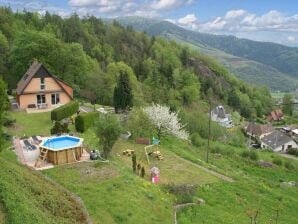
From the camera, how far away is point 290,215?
23672mm

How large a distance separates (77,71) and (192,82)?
202 feet

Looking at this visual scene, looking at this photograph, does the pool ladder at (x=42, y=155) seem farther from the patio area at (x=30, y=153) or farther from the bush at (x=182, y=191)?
the bush at (x=182, y=191)

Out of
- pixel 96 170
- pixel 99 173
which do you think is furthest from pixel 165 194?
pixel 96 170

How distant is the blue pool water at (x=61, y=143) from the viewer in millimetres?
24219

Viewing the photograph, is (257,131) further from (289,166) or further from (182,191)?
(182,191)

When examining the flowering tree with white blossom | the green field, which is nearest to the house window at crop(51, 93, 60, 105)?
the green field

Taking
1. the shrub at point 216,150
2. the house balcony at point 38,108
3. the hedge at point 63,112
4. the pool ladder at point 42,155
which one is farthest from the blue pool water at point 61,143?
the shrub at point 216,150

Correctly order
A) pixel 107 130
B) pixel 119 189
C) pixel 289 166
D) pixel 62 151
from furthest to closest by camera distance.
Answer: pixel 289 166 → pixel 107 130 → pixel 62 151 → pixel 119 189

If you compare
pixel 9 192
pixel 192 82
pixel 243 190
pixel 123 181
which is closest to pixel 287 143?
pixel 192 82

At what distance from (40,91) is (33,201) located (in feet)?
89.8

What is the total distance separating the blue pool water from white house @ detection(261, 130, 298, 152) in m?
69.5

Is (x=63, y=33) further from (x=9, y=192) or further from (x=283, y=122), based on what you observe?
(x=9, y=192)

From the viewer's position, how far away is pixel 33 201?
14.6m

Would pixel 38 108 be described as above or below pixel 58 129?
above
